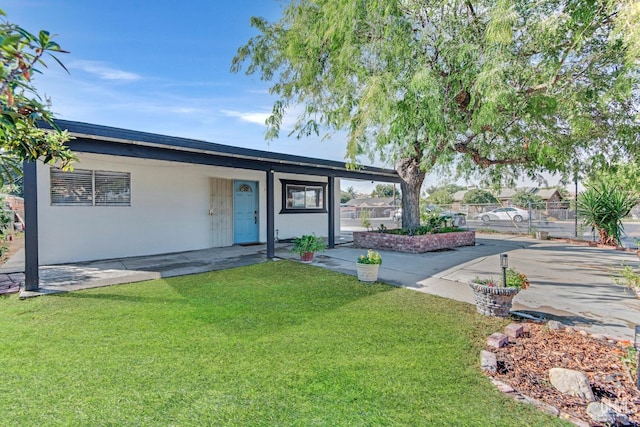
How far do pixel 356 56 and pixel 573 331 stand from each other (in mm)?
4704

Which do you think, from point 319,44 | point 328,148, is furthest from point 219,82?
point 319,44

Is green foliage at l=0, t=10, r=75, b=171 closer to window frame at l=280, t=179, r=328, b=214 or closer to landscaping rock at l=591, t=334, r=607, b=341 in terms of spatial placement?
landscaping rock at l=591, t=334, r=607, b=341

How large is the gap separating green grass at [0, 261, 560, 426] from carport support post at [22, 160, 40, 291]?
35 centimetres

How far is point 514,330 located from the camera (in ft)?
11.2

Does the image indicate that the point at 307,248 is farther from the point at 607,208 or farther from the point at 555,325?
the point at 607,208

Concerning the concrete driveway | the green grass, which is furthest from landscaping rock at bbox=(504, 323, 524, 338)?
the concrete driveway

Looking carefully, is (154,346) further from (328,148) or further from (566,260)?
(566,260)

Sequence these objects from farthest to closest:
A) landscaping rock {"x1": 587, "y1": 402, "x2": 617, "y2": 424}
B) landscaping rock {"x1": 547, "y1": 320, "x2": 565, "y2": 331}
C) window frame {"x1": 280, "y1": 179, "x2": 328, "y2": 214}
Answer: window frame {"x1": 280, "y1": 179, "x2": 328, "y2": 214}
landscaping rock {"x1": 547, "y1": 320, "x2": 565, "y2": 331}
landscaping rock {"x1": 587, "y1": 402, "x2": 617, "y2": 424}

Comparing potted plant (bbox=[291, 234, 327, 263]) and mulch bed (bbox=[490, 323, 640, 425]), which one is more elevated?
potted plant (bbox=[291, 234, 327, 263])

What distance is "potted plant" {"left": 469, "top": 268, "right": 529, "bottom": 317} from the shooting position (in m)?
3.84

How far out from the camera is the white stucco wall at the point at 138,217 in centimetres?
709

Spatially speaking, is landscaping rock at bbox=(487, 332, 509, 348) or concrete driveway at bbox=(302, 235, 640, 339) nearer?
landscaping rock at bbox=(487, 332, 509, 348)

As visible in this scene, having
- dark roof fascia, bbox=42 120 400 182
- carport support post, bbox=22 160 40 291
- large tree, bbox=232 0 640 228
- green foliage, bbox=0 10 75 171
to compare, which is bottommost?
carport support post, bbox=22 160 40 291

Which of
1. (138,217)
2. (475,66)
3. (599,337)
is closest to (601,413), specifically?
(599,337)
